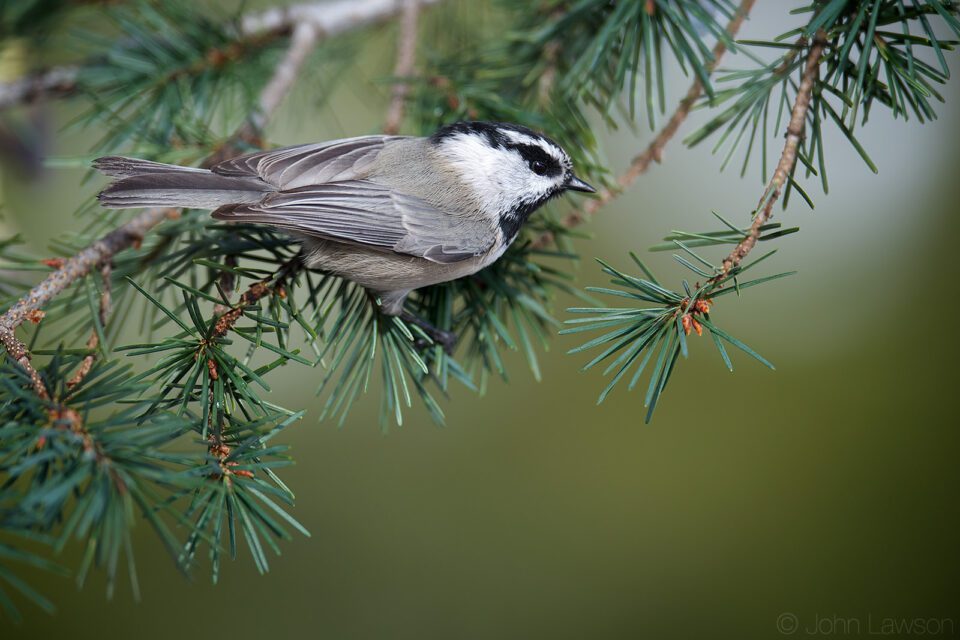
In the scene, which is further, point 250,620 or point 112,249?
point 250,620

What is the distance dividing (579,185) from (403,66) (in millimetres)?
512

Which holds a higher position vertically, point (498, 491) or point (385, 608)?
point (498, 491)

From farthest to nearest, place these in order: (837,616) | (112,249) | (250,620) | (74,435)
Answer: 1. (250,620)
2. (837,616)
3. (112,249)
4. (74,435)

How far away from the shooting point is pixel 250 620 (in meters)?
2.16

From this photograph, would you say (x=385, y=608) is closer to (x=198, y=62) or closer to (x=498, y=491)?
(x=498, y=491)

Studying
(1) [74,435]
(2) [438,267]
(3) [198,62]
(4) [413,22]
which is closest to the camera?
(1) [74,435]

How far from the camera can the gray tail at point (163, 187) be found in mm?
1149

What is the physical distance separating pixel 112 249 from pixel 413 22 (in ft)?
2.96

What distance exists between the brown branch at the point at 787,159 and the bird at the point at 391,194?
20.7 inches

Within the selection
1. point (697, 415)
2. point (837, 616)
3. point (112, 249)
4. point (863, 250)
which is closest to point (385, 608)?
point (697, 415)

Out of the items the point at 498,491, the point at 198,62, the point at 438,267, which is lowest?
the point at 498,491
